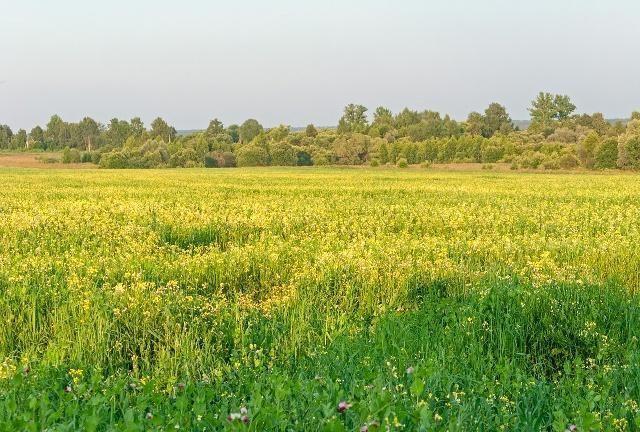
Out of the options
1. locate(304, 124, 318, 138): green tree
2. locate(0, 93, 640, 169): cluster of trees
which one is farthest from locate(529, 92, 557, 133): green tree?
locate(304, 124, 318, 138): green tree

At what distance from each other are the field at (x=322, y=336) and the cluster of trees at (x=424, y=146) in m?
81.4

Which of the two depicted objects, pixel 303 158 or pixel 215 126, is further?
pixel 215 126

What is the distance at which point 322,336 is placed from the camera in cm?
665

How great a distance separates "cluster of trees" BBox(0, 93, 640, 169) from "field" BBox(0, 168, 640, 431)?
8144 centimetres

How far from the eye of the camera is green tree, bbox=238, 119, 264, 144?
566ft

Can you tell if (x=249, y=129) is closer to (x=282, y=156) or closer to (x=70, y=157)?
(x=70, y=157)

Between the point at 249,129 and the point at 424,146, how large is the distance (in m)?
67.4

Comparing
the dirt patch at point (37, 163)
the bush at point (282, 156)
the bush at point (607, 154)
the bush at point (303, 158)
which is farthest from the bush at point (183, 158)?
the bush at point (607, 154)

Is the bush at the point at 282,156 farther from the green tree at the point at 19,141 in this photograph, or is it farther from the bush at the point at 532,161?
the green tree at the point at 19,141

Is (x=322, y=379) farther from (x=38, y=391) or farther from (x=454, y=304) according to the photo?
(x=454, y=304)

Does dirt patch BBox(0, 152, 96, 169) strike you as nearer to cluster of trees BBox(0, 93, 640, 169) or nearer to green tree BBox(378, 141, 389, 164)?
cluster of trees BBox(0, 93, 640, 169)

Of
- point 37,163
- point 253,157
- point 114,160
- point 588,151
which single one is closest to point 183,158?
point 114,160

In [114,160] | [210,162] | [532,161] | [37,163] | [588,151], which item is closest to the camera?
[588,151]

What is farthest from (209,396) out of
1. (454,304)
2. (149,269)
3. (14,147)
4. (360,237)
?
(14,147)
